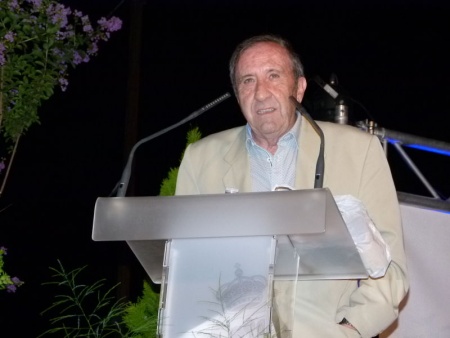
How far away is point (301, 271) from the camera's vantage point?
7.98 feet

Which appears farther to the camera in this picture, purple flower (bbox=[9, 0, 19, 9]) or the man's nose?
purple flower (bbox=[9, 0, 19, 9])

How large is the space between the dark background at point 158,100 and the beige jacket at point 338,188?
3.21 metres

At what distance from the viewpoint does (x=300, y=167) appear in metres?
2.79

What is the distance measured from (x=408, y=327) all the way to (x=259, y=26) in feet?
11.6

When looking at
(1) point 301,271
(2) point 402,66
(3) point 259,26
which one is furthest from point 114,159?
(1) point 301,271

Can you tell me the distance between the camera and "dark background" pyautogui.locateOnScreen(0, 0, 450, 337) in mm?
6199

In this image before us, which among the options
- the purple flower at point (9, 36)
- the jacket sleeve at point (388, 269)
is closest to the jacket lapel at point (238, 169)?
the jacket sleeve at point (388, 269)

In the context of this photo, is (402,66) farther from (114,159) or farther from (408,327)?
(408,327)

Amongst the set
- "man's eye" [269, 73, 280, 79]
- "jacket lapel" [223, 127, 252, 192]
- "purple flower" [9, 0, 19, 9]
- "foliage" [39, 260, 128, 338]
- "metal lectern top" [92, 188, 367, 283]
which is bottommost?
"foliage" [39, 260, 128, 338]

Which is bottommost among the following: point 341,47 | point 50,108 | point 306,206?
point 306,206

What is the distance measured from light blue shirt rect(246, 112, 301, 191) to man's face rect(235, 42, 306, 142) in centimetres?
2

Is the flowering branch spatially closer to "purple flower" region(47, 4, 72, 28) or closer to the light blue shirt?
"purple flower" region(47, 4, 72, 28)

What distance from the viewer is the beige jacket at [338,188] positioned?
2566 millimetres

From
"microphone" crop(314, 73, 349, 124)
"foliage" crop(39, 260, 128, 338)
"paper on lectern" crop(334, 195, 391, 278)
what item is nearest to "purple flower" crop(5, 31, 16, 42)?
"foliage" crop(39, 260, 128, 338)
